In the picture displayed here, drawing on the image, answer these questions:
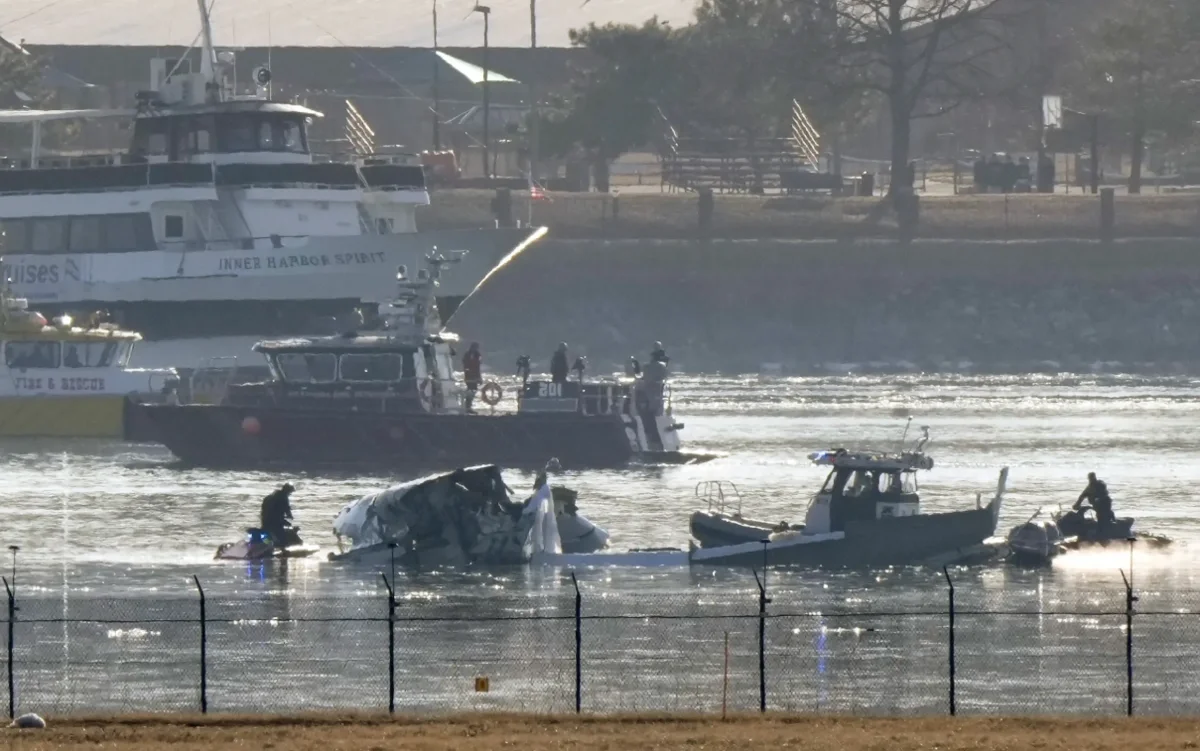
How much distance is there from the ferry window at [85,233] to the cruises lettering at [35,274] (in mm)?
839

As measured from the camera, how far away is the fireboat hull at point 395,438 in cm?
5250

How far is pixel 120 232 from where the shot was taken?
69125mm

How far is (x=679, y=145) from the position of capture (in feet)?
329

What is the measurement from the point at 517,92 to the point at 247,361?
5062 centimetres

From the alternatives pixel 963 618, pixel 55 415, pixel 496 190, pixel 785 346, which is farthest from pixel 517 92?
pixel 963 618

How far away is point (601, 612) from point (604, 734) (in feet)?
30.5

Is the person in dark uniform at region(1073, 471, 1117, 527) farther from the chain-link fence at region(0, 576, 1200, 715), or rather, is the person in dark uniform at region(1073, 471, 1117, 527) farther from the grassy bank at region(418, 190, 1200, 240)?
the grassy bank at region(418, 190, 1200, 240)

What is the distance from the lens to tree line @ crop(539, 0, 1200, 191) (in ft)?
305

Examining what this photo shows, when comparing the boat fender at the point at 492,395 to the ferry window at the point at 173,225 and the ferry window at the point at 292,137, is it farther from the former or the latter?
the ferry window at the point at 292,137

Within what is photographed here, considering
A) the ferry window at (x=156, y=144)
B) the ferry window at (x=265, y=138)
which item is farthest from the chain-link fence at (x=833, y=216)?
the ferry window at (x=156, y=144)

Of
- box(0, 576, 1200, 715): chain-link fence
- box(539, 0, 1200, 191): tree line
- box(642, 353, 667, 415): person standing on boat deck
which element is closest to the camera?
box(0, 576, 1200, 715): chain-link fence

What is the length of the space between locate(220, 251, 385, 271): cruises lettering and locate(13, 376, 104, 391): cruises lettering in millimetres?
9353

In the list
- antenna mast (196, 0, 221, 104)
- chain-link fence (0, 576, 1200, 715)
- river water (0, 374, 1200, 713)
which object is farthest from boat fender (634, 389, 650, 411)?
antenna mast (196, 0, 221, 104)

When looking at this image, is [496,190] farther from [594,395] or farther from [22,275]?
[594,395]
